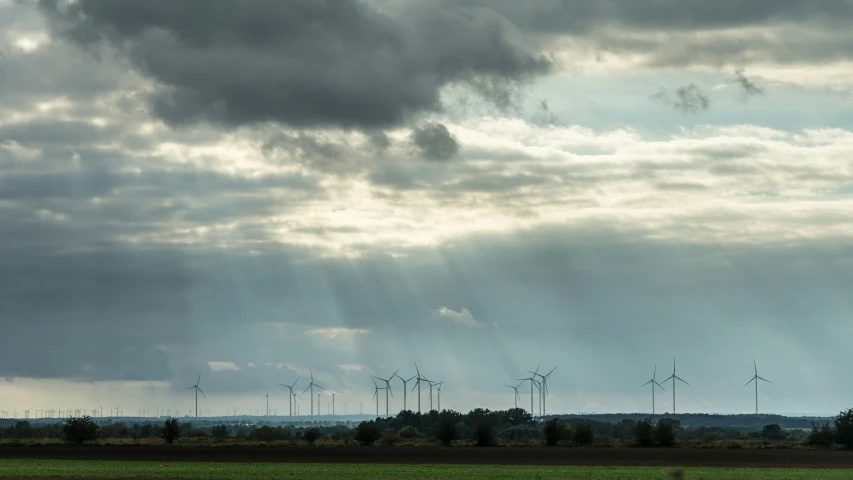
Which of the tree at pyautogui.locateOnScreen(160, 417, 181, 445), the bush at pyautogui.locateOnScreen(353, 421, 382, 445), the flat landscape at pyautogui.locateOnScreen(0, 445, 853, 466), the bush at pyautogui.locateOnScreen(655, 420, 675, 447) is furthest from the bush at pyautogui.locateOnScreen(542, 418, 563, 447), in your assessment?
the tree at pyautogui.locateOnScreen(160, 417, 181, 445)

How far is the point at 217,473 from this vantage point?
88.7 metres

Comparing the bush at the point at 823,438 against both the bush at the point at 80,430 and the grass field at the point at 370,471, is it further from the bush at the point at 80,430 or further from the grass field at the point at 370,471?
the bush at the point at 80,430

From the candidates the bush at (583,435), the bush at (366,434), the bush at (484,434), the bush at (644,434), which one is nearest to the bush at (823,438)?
the bush at (644,434)


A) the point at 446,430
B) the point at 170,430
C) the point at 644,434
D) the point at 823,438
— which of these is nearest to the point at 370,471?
the point at 446,430

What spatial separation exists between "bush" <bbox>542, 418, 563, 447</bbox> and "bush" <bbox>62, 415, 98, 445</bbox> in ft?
223

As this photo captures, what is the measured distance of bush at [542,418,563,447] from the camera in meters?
162

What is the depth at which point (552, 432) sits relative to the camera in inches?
6412

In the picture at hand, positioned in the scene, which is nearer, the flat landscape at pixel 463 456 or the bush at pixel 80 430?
the flat landscape at pixel 463 456

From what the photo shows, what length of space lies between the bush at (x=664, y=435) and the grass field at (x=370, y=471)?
5218cm

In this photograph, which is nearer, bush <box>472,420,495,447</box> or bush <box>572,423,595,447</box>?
bush <box>472,420,495,447</box>

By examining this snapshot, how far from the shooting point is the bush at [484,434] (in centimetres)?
15862

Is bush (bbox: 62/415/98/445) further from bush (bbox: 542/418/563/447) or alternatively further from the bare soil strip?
bush (bbox: 542/418/563/447)

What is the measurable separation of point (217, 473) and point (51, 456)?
43.8 m

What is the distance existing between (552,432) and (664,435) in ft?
53.2
